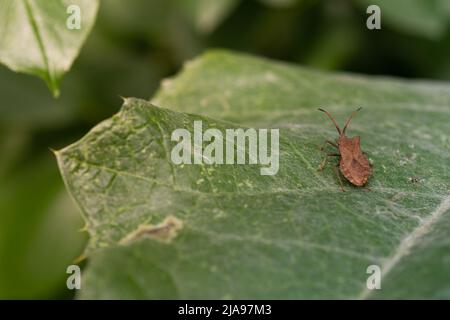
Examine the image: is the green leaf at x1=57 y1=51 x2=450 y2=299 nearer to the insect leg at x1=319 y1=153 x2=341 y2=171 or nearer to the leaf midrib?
the insect leg at x1=319 y1=153 x2=341 y2=171

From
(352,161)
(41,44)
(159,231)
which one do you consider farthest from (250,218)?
(41,44)

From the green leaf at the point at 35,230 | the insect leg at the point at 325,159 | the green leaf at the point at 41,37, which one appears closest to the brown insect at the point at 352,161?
the insect leg at the point at 325,159

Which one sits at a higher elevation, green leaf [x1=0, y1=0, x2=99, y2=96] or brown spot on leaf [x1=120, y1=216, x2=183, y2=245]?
green leaf [x1=0, y1=0, x2=99, y2=96]

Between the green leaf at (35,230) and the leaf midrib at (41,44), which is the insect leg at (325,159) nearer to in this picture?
the leaf midrib at (41,44)

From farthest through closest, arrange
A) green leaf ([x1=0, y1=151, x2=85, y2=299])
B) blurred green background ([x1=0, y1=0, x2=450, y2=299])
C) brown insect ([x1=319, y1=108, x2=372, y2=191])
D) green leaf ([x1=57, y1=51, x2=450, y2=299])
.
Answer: blurred green background ([x1=0, y1=0, x2=450, y2=299]) → green leaf ([x1=0, y1=151, x2=85, y2=299]) → brown insect ([x1=319, y1=108, x2=372, y2=191]) → green leaf ([x1=57, y1=51, x2=450, y2=299])

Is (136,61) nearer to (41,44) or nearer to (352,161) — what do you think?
(41,44)

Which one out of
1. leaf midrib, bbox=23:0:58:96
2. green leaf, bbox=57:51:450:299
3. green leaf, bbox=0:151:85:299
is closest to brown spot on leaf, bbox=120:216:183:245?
green leaf, bbox=57:51:450:299

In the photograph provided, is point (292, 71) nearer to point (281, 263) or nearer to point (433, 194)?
point (433, 194)
